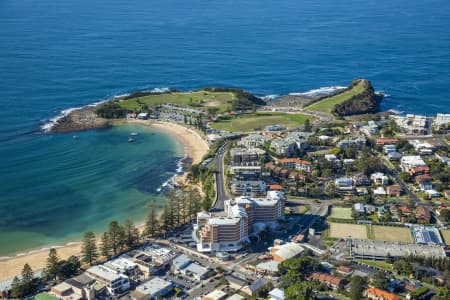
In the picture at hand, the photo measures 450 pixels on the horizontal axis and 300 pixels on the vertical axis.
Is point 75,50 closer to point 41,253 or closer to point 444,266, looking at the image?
point 41,253

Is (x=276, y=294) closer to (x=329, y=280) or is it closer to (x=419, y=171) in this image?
(x=329, y=280)

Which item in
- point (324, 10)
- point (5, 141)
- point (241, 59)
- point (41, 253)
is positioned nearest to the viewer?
point (41, 253)

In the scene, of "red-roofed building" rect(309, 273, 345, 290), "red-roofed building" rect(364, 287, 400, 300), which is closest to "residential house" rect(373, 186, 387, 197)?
"red-roofed building" rect(309, 273, 345, 290)

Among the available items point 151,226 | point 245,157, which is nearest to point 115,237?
point 151,226

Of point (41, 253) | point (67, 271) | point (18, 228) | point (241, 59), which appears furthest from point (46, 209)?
point (241, 59)

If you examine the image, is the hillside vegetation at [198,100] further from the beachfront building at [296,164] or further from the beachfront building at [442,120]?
the beachfront building at [442,120]

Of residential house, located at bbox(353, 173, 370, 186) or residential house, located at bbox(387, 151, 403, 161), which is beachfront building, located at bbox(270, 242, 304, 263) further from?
residential house, located at bbox(387, 151, 403, 161)

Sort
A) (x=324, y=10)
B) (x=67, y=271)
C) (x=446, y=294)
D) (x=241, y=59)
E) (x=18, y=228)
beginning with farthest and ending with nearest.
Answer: (x=324, y=10) → (x=241, y=59) → (x=18, y=228) → (x=67, y=271) → (x=446, y=294)

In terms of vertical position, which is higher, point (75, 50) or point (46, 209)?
point (75, 50)
